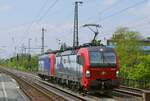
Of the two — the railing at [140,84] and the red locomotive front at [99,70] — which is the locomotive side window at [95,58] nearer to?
the red locomotive front at [99,70]

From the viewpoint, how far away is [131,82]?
42.0 m

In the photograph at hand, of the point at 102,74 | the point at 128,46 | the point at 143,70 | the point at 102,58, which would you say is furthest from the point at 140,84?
the point at 128,46

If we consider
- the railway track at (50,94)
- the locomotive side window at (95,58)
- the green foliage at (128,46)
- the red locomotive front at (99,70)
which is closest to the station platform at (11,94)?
the railway track at (50,94)

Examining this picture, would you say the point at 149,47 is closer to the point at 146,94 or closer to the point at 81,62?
the point at 81,62

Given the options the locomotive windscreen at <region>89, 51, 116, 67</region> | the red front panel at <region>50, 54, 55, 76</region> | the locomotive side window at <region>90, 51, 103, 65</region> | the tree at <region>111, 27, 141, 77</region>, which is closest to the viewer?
the locomotive windscreen at <region>89, 51, 116, 67</region>

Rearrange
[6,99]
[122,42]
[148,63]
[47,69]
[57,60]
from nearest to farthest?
→ [6,99] → [148,63] → [57,60] → [47,69] → [122,42]

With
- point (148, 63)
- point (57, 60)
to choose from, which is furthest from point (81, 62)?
point (57, 60)

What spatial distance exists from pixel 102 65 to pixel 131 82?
1210cm

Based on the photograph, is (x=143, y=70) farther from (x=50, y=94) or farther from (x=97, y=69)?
(x=97, y=69)

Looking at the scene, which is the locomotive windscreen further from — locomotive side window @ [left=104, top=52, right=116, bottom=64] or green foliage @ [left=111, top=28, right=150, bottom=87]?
Result: green foliage @ [left=111, top=28, right=150, bottom=87]

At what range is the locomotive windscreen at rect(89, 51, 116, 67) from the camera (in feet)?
100

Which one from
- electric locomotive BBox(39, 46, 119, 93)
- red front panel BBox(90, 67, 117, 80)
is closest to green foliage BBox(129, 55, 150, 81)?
electric locomotive BBox(39, 46, 119, 93)

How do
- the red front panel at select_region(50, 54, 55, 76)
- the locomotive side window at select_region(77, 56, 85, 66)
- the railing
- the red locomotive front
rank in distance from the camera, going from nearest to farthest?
1. the red locomotive front
2. the locomotive side window at select_region(77, 56, 85, 66)
3. the railing
4. the red front panel at select_region(50, 54, 55, 76)

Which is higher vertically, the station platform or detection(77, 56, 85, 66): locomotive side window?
detection(77, 56, 85, 66): locomotive side window
